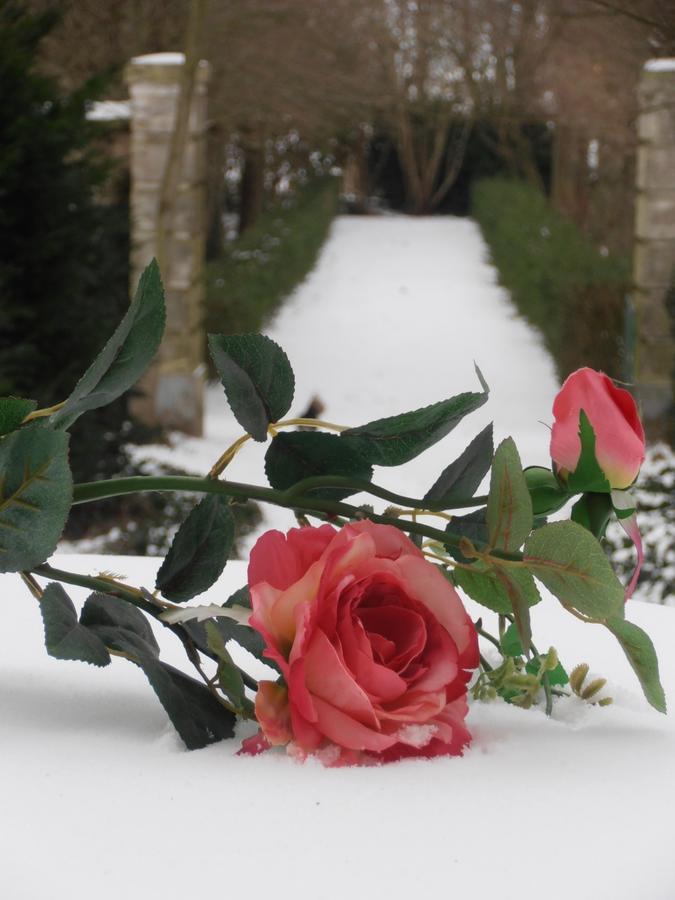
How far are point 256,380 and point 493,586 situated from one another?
0.19 m

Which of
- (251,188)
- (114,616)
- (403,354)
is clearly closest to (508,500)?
(114,616)

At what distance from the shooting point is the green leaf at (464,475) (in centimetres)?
77

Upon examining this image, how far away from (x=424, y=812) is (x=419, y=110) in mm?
22923

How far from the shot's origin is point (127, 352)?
0.78m

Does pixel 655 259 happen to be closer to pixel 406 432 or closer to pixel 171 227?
pixel 171 227

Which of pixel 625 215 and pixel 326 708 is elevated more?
pixel 326 708

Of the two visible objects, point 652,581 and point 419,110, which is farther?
point 419,110

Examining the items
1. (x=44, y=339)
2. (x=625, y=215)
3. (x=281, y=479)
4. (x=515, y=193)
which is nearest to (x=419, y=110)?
(x=515, y=193)

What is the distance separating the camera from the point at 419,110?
74.3 feet

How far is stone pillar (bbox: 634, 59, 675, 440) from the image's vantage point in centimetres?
784

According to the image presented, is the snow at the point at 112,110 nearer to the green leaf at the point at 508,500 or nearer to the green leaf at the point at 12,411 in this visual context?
the green leaf at the point at 12,411

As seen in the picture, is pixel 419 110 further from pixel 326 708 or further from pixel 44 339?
pixel 326 708

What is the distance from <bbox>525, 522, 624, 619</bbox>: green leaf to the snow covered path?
5405 mm

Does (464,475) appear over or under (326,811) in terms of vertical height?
over
